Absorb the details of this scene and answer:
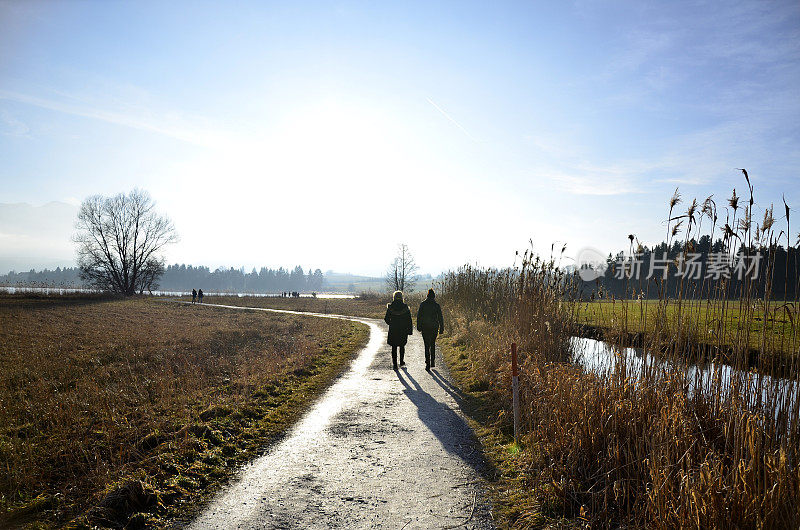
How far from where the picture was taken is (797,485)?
3527mm

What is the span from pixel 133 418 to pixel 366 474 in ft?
16.4

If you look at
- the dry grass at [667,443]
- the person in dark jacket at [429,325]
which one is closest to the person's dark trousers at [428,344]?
the person in dark jacket at [429,325]

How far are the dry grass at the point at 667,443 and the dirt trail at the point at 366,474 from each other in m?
0.72

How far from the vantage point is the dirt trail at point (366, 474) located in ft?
16.0

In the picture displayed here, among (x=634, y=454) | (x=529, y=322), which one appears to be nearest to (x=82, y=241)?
(x=529, y=322)

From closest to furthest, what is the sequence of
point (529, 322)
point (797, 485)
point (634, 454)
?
point (797, 485)
point (634, 454)
point (529, 322)

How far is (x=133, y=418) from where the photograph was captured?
821 cm

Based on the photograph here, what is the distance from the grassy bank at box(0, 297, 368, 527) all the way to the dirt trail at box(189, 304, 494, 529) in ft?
1.77

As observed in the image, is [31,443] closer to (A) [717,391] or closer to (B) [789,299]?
(A) [717,391]

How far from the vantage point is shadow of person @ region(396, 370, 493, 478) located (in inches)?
262

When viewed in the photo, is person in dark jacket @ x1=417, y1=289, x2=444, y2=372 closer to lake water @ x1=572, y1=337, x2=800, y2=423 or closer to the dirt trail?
the dirt trail

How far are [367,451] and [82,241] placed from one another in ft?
223

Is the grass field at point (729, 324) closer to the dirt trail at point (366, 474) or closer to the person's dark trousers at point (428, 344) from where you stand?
the dirt trail at point (366, 474)

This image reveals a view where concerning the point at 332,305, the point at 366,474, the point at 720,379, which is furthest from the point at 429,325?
the point at 332,305
